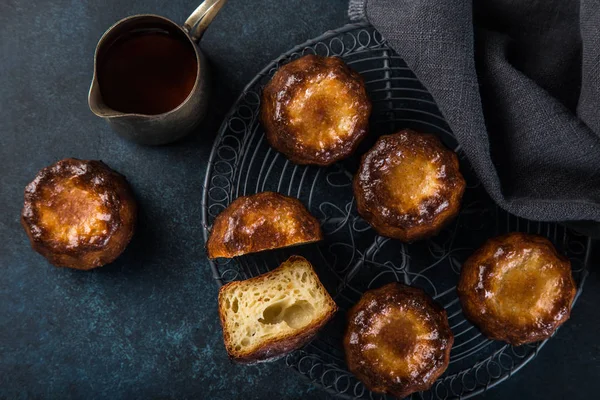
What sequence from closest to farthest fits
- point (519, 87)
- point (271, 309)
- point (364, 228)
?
point (519, 87) → point (271, 309) → point (364, 228)

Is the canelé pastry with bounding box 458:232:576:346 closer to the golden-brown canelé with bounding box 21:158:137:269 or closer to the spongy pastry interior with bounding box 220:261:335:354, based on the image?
the spongy pastry interior with bounding box 220:261:335:354

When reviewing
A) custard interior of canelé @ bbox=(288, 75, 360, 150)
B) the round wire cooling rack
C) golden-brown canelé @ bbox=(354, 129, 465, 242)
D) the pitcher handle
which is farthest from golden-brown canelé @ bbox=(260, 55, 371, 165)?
the pitcher handle

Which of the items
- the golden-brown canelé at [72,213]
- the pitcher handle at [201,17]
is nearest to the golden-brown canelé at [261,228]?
the golden-brown canelé at [72,213]

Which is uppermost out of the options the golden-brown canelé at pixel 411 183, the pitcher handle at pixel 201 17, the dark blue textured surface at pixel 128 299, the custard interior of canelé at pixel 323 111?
the pitcher handle at pixel 201 17

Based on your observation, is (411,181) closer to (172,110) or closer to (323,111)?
(323,111)

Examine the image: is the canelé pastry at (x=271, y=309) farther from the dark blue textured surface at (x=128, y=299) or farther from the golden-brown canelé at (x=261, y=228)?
the dark blue textured surface at (x=128, y=299)

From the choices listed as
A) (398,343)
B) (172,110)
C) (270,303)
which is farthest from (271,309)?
(172,110)
